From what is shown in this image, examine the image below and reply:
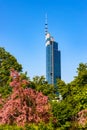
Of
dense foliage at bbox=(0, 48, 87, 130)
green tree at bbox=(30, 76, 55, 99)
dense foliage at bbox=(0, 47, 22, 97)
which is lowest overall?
dense foliage at bbox=(0, 48, 87, 130)

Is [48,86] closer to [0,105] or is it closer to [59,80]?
[59,80]

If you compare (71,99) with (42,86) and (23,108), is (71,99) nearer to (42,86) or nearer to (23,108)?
(42,86)

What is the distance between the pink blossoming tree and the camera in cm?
2766

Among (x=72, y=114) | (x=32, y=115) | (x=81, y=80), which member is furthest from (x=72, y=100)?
(x=32, y=115)

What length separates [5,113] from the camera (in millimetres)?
27734

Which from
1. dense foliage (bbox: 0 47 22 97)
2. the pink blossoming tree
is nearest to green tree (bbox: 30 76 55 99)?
dense foliage (bbox: 0 47 22 97)

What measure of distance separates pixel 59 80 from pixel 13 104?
1173 cm

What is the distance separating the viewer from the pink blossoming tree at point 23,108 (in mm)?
27656

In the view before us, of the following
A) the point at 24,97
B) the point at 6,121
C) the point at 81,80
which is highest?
the point at 81,80

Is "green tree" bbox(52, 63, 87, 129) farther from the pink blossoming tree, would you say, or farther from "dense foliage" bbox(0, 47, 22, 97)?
"dense foliage" bbox(0, 47, 22, 97)

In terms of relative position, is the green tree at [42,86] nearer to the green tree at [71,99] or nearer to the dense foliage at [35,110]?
the green tree at [71,99]

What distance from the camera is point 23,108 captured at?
2766 cm

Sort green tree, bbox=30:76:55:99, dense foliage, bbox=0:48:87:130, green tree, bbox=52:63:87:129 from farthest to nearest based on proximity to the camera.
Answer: green tree, bbox=30:76:55:99, green tree, bbox=52:63:87:129, dense foliage, bbox=0:48:87:130

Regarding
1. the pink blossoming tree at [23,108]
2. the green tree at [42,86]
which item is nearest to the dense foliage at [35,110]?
the pink blossoming tree at [23,108]
